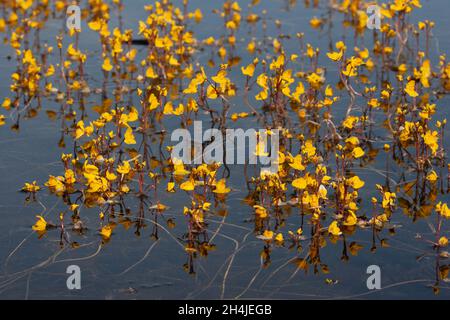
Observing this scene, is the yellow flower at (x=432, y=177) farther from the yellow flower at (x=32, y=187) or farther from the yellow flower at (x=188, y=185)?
the yellow flower at (x=32, y=187)

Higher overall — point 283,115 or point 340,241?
point 283,115

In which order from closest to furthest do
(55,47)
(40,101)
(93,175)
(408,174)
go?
(93,175)
(408,174)
(40,101)
(55,47)

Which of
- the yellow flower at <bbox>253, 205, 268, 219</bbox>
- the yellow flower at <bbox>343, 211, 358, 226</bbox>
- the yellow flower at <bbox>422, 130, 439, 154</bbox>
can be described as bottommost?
the yellow flower at <bbox>343, 211, 358, 226</bbox>

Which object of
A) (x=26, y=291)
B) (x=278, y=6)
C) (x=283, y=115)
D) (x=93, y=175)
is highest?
(x=278, y=6)

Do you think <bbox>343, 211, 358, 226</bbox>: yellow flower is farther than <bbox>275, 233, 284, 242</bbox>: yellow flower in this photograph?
Yes

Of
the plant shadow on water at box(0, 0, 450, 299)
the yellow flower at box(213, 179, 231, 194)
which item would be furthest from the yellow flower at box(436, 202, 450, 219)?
the yellow flower at box(213, 179, 231, 194)

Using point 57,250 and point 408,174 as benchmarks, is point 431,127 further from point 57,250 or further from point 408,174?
point 57,250

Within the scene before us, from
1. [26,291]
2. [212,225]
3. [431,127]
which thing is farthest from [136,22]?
[26,291]

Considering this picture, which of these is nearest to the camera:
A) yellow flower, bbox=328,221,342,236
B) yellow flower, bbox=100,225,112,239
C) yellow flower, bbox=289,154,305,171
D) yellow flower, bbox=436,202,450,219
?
yellow flower, bbox=436,202,450,219

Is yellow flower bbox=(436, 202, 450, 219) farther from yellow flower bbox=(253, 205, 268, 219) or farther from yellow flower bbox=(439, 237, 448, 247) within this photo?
yellow flower bbox=(253, 205, 268, 219)
